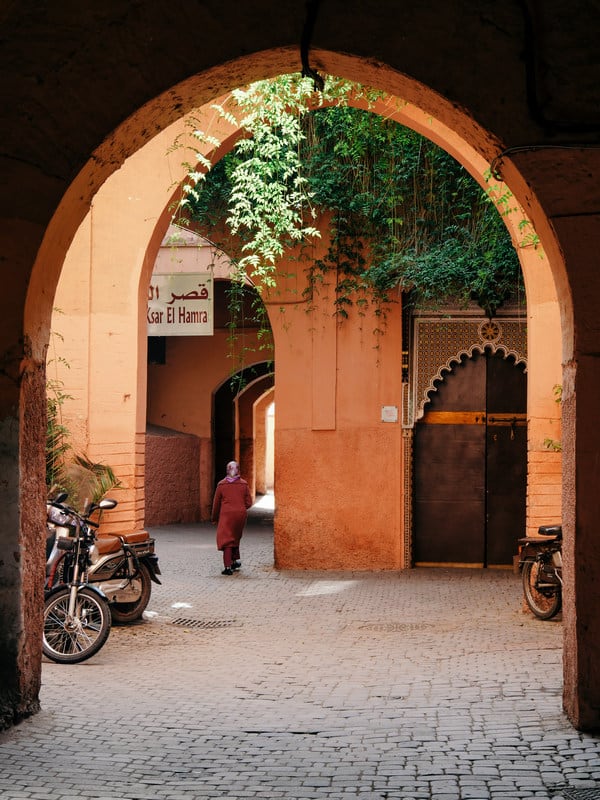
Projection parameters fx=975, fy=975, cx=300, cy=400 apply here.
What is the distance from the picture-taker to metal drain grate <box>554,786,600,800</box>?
3.59 m

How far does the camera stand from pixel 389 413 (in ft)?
41.5

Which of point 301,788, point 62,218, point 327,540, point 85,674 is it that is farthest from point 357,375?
point 301,788

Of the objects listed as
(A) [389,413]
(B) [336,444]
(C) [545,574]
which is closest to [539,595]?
(C) [545,574]

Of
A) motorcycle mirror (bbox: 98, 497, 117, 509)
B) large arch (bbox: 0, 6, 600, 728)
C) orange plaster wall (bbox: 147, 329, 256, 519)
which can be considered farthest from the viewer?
orange plaster wall (bbox: 147, 329, 256, 519)

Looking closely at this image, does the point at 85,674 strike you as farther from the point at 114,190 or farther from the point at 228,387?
the point at 228,387

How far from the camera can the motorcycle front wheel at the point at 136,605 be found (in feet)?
28.2

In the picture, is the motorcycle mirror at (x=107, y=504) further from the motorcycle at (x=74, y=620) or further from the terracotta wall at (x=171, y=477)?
the terracotta wall at (x=171, y=477)

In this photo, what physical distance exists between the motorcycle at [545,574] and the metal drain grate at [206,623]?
268 cm

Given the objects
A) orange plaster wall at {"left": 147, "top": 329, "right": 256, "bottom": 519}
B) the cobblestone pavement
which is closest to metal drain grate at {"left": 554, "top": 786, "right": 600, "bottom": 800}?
the cobblestone pavement

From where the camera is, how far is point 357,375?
12.7m

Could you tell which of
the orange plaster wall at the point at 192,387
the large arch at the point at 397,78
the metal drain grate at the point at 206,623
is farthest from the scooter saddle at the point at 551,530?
the orange plaster wall at the point at 192,387

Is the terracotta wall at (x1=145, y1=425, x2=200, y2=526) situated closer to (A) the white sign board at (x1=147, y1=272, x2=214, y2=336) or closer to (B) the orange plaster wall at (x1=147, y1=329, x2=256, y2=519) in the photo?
(B) the orange plaster wall at (x1=147, y1=329, x2=256, y2=519)

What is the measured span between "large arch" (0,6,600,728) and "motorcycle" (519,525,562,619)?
13.7ft

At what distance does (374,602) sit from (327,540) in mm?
2580
